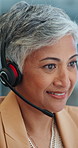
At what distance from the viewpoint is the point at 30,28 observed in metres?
1.16

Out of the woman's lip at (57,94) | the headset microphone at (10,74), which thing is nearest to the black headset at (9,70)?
the headset microphone at (10,74)

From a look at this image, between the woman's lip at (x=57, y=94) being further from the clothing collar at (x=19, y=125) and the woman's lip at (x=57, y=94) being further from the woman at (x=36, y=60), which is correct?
the clothing collar at (x=19, y=125)

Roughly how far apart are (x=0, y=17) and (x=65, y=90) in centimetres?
37

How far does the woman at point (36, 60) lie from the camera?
116 centimetres

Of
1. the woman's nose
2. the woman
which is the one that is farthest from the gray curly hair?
the woman's nose

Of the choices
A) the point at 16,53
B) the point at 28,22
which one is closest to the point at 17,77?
the point at 16,53

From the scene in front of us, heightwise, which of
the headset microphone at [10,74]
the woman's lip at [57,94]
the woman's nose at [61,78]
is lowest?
the woman's lip at [57,94]

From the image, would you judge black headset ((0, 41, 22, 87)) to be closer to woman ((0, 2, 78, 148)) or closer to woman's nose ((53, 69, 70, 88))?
woman ((0, 2, 78, 148))

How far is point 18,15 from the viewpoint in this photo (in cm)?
120

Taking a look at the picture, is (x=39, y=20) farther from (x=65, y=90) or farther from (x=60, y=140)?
(x=60, y=140)

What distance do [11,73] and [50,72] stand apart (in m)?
0.14

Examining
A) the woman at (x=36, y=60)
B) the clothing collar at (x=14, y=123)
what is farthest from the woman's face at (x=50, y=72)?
the clothing collar at (x=14, y=123)

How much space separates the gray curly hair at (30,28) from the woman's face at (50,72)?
0.03 m

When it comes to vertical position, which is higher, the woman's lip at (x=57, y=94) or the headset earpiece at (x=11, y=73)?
the headset earpiece at (x=11, y=73)
